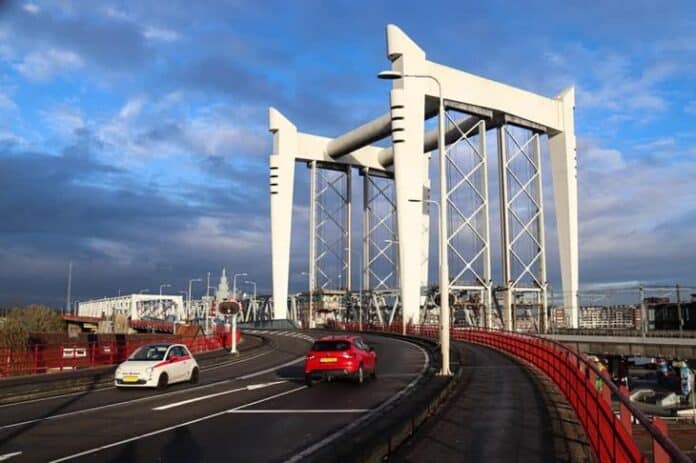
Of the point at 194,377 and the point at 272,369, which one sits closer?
the point at 194,377

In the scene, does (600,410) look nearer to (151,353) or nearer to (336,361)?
(336,361)

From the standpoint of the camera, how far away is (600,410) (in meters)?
9.64

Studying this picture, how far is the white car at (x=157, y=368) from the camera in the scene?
22.1 meters

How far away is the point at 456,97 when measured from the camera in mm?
59500

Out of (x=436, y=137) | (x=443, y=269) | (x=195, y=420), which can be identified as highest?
(x=436, y=137)

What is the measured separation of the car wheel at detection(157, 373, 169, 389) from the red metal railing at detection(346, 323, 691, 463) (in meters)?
12.0

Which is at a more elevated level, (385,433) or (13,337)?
(13,337)

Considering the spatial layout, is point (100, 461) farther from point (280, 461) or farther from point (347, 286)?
point (347, 286)

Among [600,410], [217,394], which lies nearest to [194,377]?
[217,394]

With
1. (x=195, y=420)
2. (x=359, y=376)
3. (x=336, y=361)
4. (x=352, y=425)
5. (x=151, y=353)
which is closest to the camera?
(x=352, y=425)

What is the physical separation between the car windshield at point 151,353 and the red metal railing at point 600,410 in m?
12.5

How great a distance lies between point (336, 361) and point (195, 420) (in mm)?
8352

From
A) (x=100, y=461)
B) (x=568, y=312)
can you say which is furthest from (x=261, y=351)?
(x=100, y=461)

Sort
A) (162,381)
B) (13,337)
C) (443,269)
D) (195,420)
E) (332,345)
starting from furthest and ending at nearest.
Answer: (13,337) < (443,269) < (332,345) < (162,381) < (195,420)
